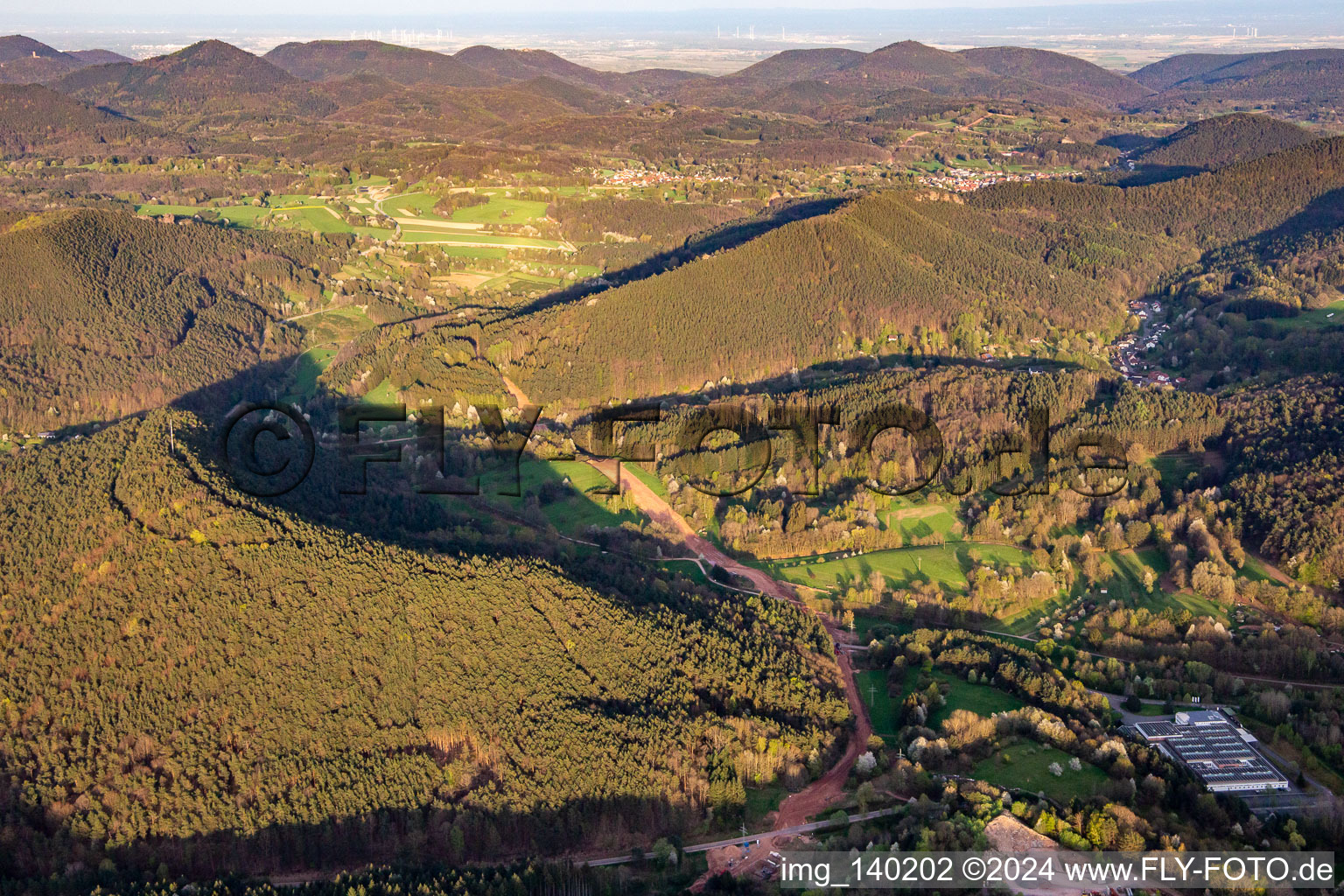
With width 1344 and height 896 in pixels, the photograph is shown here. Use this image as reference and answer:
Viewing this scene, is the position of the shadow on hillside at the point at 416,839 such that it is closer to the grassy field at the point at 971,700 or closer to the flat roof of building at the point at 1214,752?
the grassy field at the point at 971,700

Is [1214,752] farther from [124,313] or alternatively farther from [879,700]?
[124,313]

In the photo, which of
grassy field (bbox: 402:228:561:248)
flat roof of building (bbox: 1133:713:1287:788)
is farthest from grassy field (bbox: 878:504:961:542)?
grassy field (bbox: 402:228:561:248)

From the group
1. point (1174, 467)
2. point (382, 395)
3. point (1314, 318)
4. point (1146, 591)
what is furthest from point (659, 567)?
point (1314, 318)

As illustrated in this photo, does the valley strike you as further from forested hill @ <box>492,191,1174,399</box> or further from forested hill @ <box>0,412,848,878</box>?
forested hill @ <box>492,191,1174,399</box>

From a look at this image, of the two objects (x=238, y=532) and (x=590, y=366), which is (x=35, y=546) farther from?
(x=590, y=366)

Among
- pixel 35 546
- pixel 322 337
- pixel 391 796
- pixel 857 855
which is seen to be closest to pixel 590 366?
pixel 322 337

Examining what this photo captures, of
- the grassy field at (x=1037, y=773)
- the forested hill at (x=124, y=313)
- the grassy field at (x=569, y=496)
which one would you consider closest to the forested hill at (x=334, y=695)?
the grassy field at (x=1037, y=773)

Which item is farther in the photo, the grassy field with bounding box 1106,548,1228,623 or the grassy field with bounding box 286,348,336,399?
the grassy field with bounding box 286,348,336,399
